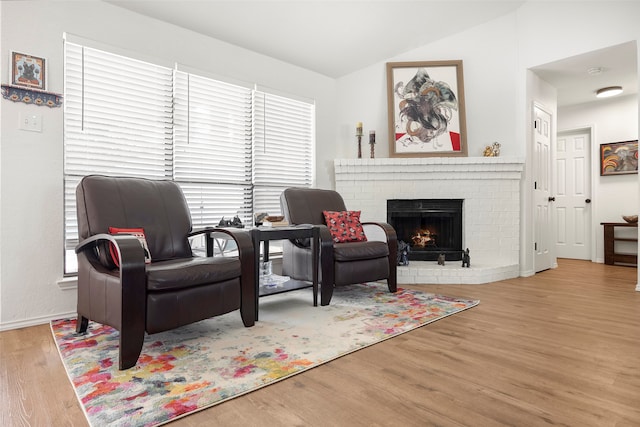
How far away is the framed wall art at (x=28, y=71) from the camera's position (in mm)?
2734

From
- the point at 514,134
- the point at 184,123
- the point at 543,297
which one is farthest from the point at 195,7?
the point at 543,297

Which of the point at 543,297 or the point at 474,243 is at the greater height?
the point at 474,243

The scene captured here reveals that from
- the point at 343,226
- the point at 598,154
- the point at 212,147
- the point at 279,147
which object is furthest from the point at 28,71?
the point at 598,154

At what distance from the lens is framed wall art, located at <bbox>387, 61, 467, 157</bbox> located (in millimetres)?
4715

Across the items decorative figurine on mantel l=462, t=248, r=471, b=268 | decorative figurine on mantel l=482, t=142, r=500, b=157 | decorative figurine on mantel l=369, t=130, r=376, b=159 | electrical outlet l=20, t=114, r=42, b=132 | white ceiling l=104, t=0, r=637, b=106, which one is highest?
white ceiling l=104, t=0, r=637, b=106

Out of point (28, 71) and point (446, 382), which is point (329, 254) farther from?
point (28, 71)

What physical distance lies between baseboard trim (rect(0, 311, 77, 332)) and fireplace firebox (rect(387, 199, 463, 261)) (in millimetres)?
3441

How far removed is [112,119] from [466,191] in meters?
3.84

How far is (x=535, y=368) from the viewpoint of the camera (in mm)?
1930

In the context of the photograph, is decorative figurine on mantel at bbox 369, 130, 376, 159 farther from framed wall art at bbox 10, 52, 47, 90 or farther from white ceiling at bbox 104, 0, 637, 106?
framed wall art at bbox 10, 52, 47, 90

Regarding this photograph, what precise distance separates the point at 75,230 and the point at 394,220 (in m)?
3.38

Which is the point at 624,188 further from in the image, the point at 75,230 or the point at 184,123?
the point at 75,230

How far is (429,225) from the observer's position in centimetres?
482

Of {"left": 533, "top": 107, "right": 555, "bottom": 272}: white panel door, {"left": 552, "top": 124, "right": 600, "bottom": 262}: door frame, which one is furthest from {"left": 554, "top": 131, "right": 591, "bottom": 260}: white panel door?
{"left": 533, "top": 107, "right": 555, "bottom": 272}: white panel door
